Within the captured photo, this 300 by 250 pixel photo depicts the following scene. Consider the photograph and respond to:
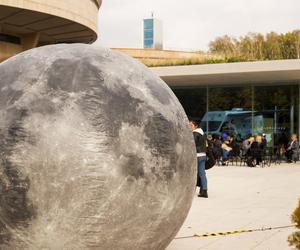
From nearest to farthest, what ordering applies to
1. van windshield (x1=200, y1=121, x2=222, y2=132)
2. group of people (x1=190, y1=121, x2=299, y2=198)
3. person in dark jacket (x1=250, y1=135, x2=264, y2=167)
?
group of people (x1=190, y1=121, x2=299, y2=198) → person in dark jacket (x1=250, y1=135, x2=264, y2=167) → van windshield (x1=200, y1=121, x2=222, y2=132)

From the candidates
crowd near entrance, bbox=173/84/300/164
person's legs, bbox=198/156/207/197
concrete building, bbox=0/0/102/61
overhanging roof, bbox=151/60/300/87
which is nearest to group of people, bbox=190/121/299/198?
crowd near entrance, bbox=173/84/300/164

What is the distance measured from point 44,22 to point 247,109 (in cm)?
1468

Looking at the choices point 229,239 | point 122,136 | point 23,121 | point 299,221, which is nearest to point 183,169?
point 122,136

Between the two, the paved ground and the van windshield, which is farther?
the van windshield

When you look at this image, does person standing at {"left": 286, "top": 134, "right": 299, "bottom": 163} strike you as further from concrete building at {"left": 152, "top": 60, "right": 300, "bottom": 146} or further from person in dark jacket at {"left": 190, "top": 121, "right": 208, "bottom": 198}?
person in dark jacket at {"left": 190, "top": 121, "right": 208, "bottom": 198}

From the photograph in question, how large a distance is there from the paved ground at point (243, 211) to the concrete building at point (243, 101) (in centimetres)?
891

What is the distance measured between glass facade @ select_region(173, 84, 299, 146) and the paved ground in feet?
30.6

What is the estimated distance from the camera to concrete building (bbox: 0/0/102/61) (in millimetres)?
28891

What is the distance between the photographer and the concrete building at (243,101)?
24.0 meters

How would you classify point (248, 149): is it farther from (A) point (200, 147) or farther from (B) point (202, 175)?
(A) point (200, 147)

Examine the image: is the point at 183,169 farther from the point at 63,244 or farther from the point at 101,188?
the point at 63,244

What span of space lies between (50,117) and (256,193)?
8494 millimetres

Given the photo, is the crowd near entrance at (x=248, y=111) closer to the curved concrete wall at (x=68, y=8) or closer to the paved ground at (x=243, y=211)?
the curved concrete wall at (x=68, y=8)

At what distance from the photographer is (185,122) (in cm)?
508
